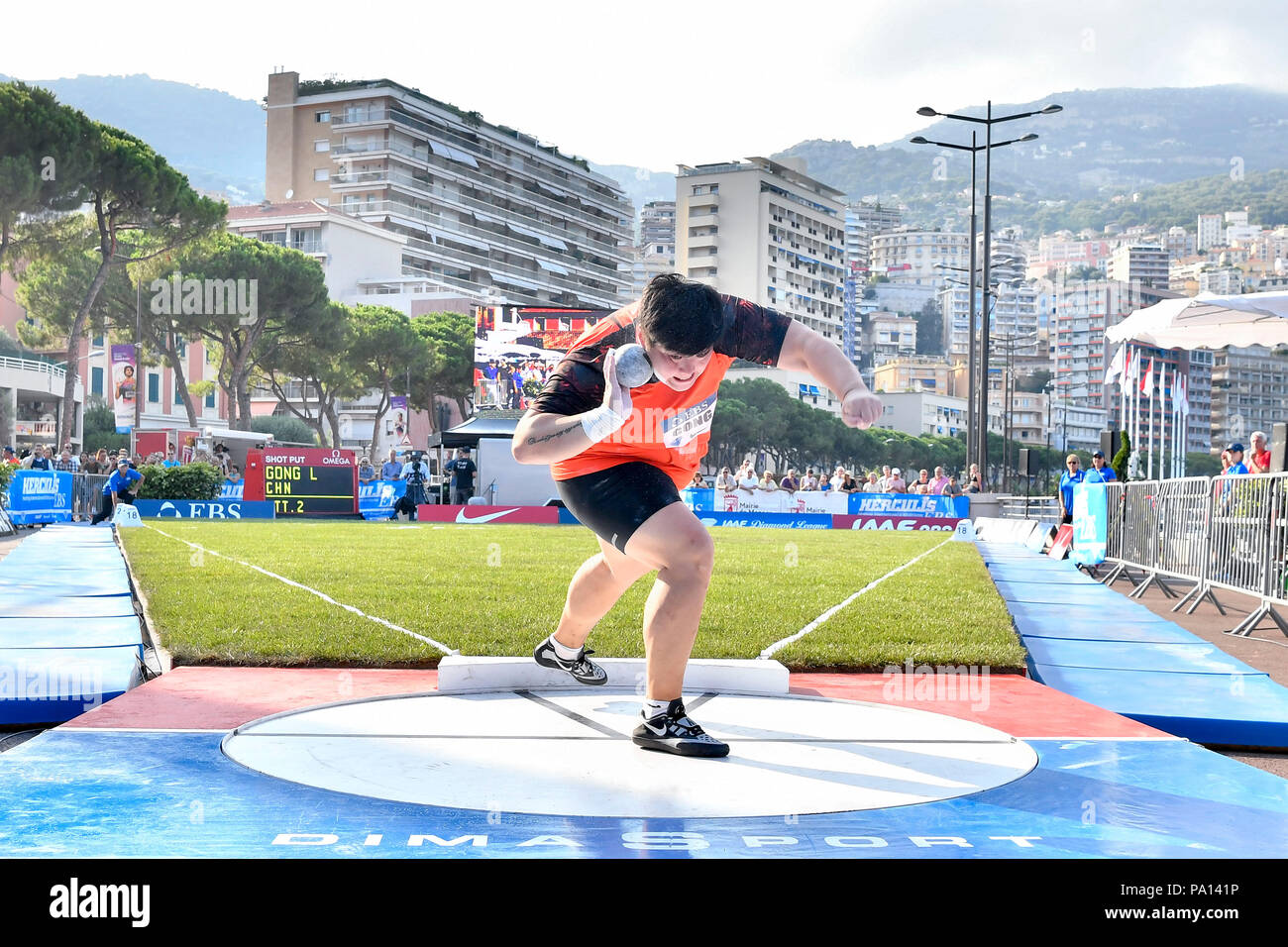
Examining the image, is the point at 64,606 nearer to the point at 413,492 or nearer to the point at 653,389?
the point at 653,389

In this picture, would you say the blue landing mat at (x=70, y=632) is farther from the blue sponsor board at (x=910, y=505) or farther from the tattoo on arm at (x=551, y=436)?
the blue sponsor board at (x=910, y=505)

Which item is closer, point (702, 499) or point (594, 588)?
point (594, 588)

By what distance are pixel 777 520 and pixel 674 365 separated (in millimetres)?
27924

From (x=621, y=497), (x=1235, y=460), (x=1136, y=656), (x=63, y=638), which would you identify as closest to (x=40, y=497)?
(x=63, y=638)

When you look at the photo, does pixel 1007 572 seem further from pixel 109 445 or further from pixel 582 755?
pixel 109 445

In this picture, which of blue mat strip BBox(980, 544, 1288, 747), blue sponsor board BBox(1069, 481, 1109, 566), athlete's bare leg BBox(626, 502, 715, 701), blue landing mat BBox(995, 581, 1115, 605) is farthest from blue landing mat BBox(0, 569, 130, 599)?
blue sponsor board BBox(1069, 481, 1109, 566)

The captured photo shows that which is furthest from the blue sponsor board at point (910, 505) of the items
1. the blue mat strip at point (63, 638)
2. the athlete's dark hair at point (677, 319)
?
the athlete's dark hair at point (677, 319)

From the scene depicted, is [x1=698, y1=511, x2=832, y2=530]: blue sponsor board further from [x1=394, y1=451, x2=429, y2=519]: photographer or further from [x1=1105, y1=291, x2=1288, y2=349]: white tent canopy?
[x1=1105, y1=291, x2=1288, y2=349]: white tent canopy

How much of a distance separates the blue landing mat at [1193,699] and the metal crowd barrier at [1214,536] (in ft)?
13.9

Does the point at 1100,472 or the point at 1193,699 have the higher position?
the point at 1100,472

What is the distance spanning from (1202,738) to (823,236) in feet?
516

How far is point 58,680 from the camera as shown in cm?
564
